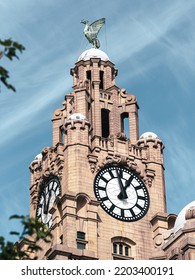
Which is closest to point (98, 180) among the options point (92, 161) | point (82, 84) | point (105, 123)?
point (92, 161)

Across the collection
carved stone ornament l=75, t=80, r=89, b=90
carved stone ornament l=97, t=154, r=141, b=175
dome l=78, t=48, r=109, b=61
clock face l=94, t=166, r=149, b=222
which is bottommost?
clock face l=94, t=166, r=149, b=222

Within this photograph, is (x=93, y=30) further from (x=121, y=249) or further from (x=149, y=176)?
(x=121, y=249)

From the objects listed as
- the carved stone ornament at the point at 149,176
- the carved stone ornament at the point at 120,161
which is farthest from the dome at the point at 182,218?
the carved stone ornament at the point at 120,161

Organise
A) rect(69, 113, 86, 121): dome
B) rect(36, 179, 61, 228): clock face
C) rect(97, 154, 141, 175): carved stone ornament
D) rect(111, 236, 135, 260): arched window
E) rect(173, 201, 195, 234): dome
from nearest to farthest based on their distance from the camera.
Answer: rect(173, 201, 195, 234): dome, rect(111, 236, 135, 260): arched window, rect(97, 154, 141, 175): carved stone ornament, rect(36, 179, 61, 228): clock face, rect(69, 113, 86, 121): dome

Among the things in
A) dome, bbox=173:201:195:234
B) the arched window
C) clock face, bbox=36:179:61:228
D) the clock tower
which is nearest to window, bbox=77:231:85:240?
the clock tower

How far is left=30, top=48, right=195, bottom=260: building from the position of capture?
5988 cm

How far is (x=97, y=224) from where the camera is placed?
198 ft

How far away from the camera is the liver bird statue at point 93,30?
7638cm

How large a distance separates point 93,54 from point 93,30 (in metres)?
4.63

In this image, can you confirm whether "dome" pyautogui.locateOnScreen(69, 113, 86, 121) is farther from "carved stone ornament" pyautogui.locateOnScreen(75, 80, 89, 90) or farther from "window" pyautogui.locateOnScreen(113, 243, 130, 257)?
"window" pyautogui.locateOnScreen(113, 243, 130, 257)

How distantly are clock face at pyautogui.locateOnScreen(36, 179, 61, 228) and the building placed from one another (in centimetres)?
8

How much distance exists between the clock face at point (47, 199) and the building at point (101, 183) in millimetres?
78

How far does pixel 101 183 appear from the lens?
62.4 m

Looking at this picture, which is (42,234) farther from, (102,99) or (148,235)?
(102,99)
